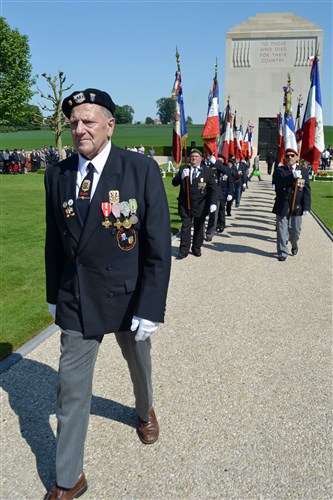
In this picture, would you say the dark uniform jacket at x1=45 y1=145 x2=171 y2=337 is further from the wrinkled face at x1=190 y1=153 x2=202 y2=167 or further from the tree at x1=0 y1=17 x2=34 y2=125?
the tree at x1=0 y1=17 x2=34 y2=125

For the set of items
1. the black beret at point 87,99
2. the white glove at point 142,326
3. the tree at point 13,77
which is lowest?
the white glove at point 142,326

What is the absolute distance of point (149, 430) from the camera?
346 cm

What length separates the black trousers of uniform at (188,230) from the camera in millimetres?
9391

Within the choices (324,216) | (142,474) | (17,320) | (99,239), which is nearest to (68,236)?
(99,239)

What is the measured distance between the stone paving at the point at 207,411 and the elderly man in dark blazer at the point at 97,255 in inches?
17.7

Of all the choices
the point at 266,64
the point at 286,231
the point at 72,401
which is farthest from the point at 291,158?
the point at 266,64

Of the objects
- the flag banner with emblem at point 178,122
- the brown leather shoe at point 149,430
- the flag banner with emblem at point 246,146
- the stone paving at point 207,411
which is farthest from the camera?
the flag banner with emblem at point 246,146

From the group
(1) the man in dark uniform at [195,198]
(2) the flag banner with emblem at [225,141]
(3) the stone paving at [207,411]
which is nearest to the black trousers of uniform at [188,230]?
(1) the man in dark uniform at [195,198]

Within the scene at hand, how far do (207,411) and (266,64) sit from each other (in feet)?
142

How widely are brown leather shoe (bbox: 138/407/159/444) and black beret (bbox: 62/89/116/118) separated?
84.1 inches

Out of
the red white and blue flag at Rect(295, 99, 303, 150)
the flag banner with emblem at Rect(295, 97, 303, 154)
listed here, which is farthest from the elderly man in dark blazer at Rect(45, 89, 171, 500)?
the flag banner with emblem at Rect(295, 97, 303, 154)

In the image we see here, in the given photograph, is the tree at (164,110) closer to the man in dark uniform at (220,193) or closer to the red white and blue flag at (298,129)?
the red white and blue flag at (298,129)

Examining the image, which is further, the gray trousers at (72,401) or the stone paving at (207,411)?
the stone paving at (207,411)

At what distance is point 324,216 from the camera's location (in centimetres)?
1582
